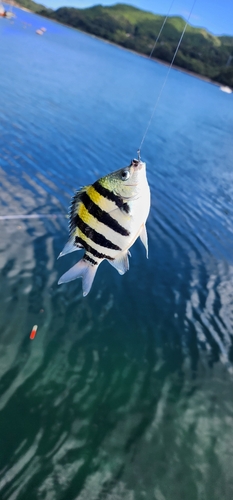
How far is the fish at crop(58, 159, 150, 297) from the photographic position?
9.43 feet

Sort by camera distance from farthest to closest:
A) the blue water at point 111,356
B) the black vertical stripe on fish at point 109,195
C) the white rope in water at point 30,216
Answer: the white rope in water at point 30,216 < the blue water at point 111,356 < the black vertical stripe on fish at point 109,195

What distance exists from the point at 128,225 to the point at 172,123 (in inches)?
1383

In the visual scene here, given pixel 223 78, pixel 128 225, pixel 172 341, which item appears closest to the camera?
pixel 128 225

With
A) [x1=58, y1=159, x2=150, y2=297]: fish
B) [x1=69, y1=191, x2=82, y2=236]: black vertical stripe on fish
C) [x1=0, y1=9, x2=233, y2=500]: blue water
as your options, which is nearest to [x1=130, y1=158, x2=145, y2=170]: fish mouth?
[x1=58, y1=159, x2=150, y2=297]: fish

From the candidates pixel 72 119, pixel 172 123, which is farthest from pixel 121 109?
pixel 72 119

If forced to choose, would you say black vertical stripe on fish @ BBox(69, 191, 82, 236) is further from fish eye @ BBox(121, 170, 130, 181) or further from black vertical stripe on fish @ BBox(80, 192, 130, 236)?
fish eye @ BBox(121, 170, 130, 181)

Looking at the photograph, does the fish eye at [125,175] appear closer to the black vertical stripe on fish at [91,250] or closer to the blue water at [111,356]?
the black vertical stripe on fish at [91,250]

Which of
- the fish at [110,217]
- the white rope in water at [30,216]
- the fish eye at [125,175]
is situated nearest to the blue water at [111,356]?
the white rope in water at [30,216]

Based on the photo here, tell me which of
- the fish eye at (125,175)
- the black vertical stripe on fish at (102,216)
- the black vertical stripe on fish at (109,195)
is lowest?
the black vertical stripe on fish at (102,216)

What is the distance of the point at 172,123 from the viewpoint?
35.8m

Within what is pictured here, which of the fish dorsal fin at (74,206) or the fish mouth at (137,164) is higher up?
the fish mouth at (137,164)

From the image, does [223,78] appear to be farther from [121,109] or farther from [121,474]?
[121,474]

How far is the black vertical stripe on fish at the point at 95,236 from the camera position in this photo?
3168 millimetres

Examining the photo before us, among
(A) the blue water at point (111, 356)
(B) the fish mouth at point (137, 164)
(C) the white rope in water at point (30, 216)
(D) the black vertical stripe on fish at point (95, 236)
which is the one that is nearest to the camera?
(B) the fish mouth at point (137, 164)
